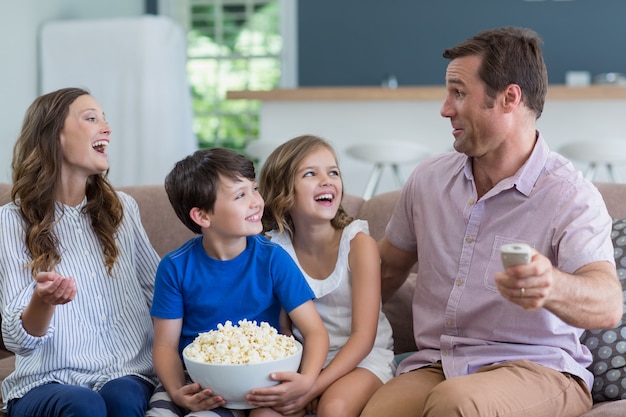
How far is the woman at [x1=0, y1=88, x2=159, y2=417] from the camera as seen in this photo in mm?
2002

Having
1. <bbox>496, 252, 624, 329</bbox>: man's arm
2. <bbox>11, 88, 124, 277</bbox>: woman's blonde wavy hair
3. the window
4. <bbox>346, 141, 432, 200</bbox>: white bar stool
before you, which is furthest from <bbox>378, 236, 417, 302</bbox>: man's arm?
the window

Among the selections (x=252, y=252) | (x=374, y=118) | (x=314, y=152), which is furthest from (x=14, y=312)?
(x=374, y=118)

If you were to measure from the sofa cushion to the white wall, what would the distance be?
13.8ft

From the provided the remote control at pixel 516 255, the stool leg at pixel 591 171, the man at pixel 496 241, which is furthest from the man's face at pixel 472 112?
the stool leg at pixel 591 171

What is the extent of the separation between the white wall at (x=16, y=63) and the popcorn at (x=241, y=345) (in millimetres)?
3882

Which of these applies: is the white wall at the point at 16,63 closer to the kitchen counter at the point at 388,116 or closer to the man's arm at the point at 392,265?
the kitchen counter at the point at 388,116

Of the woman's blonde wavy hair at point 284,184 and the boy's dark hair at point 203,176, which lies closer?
the boy's dark hair at point 203,176

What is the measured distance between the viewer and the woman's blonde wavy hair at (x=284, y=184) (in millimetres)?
2225

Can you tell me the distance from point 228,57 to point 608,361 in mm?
6783

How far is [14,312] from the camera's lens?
197 centimetres

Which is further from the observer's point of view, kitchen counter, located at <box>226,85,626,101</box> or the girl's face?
kitchen counter, located at <box>226,85,626,101</box>

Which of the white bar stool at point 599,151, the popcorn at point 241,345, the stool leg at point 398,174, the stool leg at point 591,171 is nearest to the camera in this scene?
the popcorn at point 241,345

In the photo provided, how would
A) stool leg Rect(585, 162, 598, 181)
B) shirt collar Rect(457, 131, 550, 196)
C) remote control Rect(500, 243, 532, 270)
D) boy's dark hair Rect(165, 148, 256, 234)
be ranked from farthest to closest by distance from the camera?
stool leg Rect(585, 162, 598, 181) → boy's dark hair Rect(165, 148, 256, 234) → shirt collar Rect(457, 131, 550, 196) → remote control Rect(500, 243, 532, 270)

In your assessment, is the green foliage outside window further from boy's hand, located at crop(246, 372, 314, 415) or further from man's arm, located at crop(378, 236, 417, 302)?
boy's hand, located at crop(246, 372, 314, 415)
